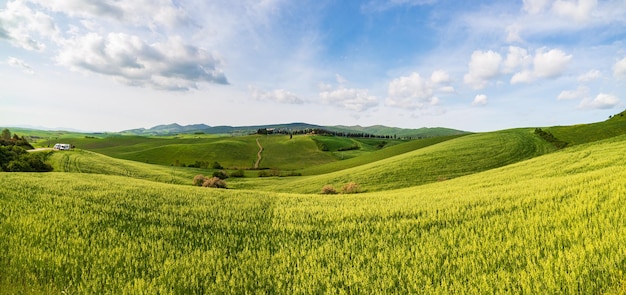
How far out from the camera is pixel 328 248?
6.77 meters

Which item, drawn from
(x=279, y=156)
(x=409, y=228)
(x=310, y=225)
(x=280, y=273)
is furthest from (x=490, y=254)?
(x=279, y=156)

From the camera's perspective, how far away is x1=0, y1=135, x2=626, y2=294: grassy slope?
16.0 ft

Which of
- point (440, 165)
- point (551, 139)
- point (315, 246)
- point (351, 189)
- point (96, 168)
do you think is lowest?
point (96, 168)

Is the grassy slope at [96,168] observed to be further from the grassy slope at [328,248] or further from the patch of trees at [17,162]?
the grassy slope at [328,248]

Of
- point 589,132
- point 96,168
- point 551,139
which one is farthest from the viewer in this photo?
point 96,168

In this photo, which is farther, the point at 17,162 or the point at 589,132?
the point at 589,132

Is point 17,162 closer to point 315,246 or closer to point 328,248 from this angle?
point 315,246

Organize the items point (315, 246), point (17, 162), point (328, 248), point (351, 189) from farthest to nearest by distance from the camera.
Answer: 1. point (17, 162)
2. point (351, 189)
3. point (315, 246)
4. point (328, 248)

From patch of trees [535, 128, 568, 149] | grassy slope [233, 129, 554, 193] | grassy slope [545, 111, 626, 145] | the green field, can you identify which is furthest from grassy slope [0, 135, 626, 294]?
grassy slope [545, 111, 626, 145]

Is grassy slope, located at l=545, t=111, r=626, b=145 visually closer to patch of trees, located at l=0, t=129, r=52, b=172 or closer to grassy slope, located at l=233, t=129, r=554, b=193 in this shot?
grassy slope, located at l=233, t=129, r=554, b=193

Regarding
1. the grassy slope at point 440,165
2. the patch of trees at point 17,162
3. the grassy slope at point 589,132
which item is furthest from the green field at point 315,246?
the grassy slope at point 589,132

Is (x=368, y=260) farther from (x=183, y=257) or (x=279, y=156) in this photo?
(x=279, y=156)

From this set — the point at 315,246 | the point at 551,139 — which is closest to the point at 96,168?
the point at 315,246

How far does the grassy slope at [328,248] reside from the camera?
16.0ft
